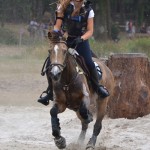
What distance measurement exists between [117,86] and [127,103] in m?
0.45

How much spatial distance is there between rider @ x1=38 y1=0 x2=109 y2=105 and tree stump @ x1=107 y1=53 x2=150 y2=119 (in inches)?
137

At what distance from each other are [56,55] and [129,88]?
16.2 ft

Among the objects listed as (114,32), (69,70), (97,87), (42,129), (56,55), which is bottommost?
(114,32)

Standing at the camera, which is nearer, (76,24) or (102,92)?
(76,24)

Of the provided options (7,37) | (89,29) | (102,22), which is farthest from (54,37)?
(7,37)

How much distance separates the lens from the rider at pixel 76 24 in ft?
31.7

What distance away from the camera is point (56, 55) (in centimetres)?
890

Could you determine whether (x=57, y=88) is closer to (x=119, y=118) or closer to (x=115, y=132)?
(x=115, y=132)

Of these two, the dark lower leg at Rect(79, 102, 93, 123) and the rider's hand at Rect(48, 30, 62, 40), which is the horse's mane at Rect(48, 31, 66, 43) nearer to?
the rider's hand at Rect(48, 30, 62, 40)

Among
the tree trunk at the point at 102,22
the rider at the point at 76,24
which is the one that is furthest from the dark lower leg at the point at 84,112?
the tree trunk at the point at 102,22

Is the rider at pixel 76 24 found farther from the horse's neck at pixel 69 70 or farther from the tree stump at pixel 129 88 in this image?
the tree stump at pixel 129 88

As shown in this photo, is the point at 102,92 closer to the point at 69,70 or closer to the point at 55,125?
the point at 69,70

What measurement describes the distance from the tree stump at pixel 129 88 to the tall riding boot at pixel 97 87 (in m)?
3.02

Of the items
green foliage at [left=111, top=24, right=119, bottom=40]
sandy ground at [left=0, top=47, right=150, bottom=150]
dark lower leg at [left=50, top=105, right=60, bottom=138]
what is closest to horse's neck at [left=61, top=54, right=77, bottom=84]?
dark lower leg at [left=50, top=105, right=60, bottom=138]
